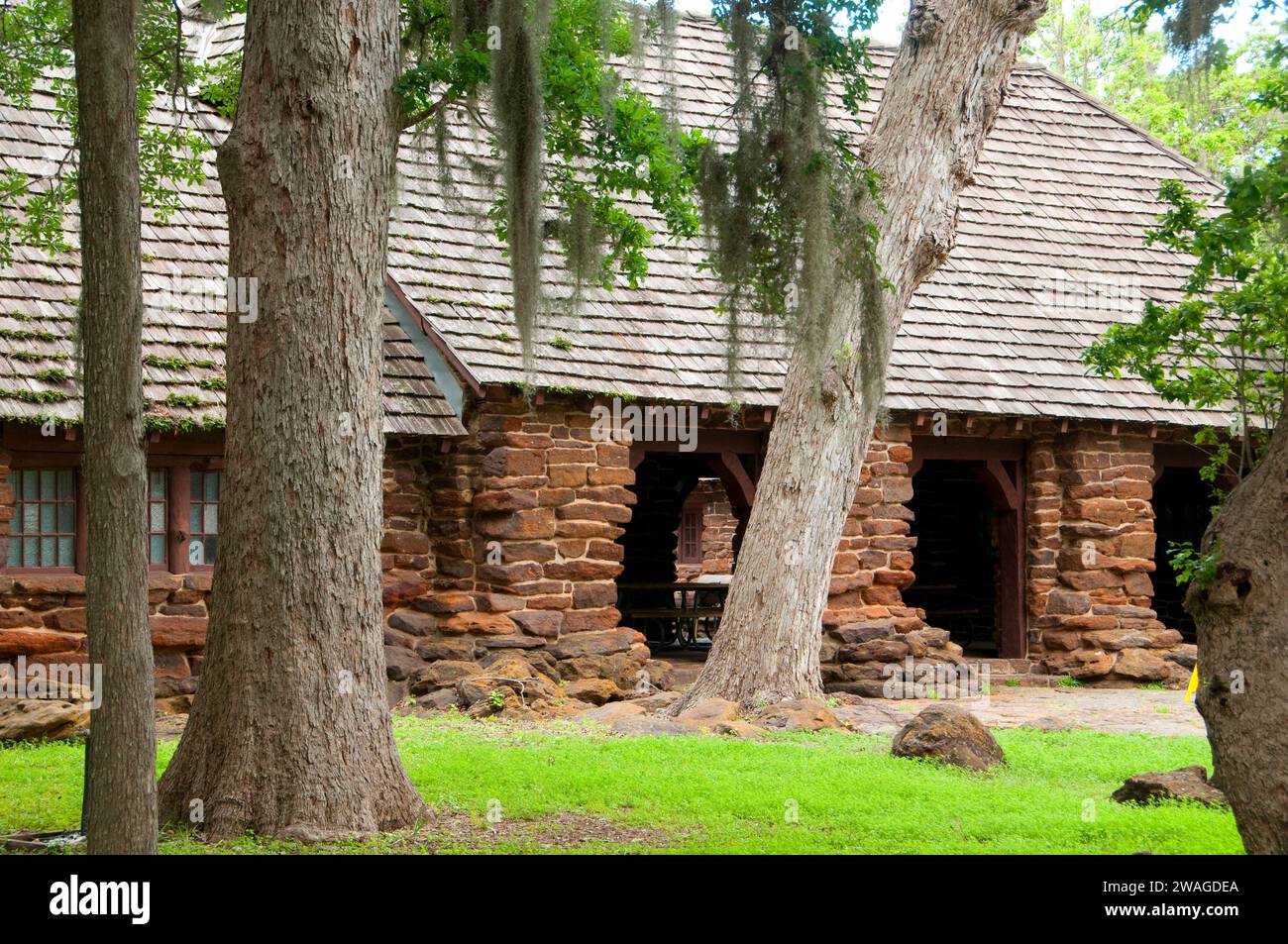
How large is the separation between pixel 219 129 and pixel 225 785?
27.3ft

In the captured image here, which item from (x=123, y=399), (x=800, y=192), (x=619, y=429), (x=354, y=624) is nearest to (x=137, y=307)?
(x=123, y=399)

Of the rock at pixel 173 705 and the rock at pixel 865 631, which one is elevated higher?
the rock at pixel 865 631

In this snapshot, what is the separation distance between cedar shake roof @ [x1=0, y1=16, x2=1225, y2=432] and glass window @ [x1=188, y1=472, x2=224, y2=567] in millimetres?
868

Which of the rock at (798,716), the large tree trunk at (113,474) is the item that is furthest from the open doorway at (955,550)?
the large tree trunk at (113,474)

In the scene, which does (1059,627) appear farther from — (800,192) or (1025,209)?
(800,192)

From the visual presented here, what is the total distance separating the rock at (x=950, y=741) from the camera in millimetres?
8906

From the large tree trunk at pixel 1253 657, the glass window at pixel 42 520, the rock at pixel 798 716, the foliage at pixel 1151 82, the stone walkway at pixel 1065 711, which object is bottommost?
the stone walkway at pixel 1065 711

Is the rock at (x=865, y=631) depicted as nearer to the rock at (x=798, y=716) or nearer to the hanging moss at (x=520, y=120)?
the rock at (x=798, y=716)

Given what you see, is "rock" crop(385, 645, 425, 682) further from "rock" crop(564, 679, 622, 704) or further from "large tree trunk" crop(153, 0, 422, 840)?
"large tree trunk" crop(153, 0, 422, 840)

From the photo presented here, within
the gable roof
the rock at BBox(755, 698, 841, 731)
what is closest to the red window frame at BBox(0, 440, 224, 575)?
the gable roof

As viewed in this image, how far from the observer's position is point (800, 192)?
8.51m

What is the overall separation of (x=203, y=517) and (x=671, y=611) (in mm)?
6011

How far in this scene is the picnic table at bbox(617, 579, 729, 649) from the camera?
52.7 ft

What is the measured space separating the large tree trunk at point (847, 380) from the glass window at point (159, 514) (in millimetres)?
4402
